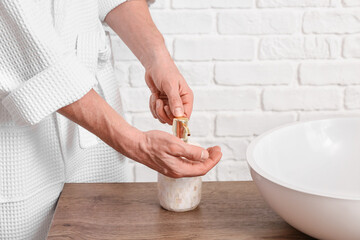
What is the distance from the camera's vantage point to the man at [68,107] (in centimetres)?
85

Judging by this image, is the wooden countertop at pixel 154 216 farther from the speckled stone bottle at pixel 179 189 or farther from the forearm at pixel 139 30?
the forearm at pixel 139 30

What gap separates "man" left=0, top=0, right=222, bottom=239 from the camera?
854 millimetres

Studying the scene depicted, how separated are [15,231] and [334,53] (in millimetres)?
1115

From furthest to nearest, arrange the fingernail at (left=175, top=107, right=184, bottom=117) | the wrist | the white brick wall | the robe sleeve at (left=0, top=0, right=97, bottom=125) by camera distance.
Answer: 1. the white brick wall
2. the wrist
3. the fingernail at (left=175, top=107, right=184, bottom=117)
4. the robe sleeve at (left=0, top=0, right=97, bottom=125)

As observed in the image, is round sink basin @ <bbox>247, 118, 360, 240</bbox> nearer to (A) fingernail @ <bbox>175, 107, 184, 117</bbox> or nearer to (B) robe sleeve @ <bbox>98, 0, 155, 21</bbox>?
(A) fingernail @ <bbox>175, 107, 184, 117</bbox>

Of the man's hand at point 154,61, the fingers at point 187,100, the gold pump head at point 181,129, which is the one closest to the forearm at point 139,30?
the man's hand at point 154,61

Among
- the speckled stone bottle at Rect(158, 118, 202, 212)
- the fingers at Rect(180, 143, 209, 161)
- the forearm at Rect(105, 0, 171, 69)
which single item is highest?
the forearm at Rect(105, 0, 171, 69)

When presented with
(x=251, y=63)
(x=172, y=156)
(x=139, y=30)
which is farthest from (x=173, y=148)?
(x=251, y=63)

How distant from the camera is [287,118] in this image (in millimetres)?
1688

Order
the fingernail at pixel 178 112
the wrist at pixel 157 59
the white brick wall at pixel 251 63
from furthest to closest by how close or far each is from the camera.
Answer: the white brick wall at pixel 251 63 → the wrist at pixel 157 59 → the fingernail at pixel 178 112

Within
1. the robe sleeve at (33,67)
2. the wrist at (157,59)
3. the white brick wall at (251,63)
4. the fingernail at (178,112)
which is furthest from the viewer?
the white brick wall at (251,63)

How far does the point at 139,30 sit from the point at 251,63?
1.69ft

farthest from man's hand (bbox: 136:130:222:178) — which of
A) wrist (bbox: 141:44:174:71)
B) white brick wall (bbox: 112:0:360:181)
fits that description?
white brick wall (bbox: 112:0:360:181)

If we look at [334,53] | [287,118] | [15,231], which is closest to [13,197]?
[15,231]
